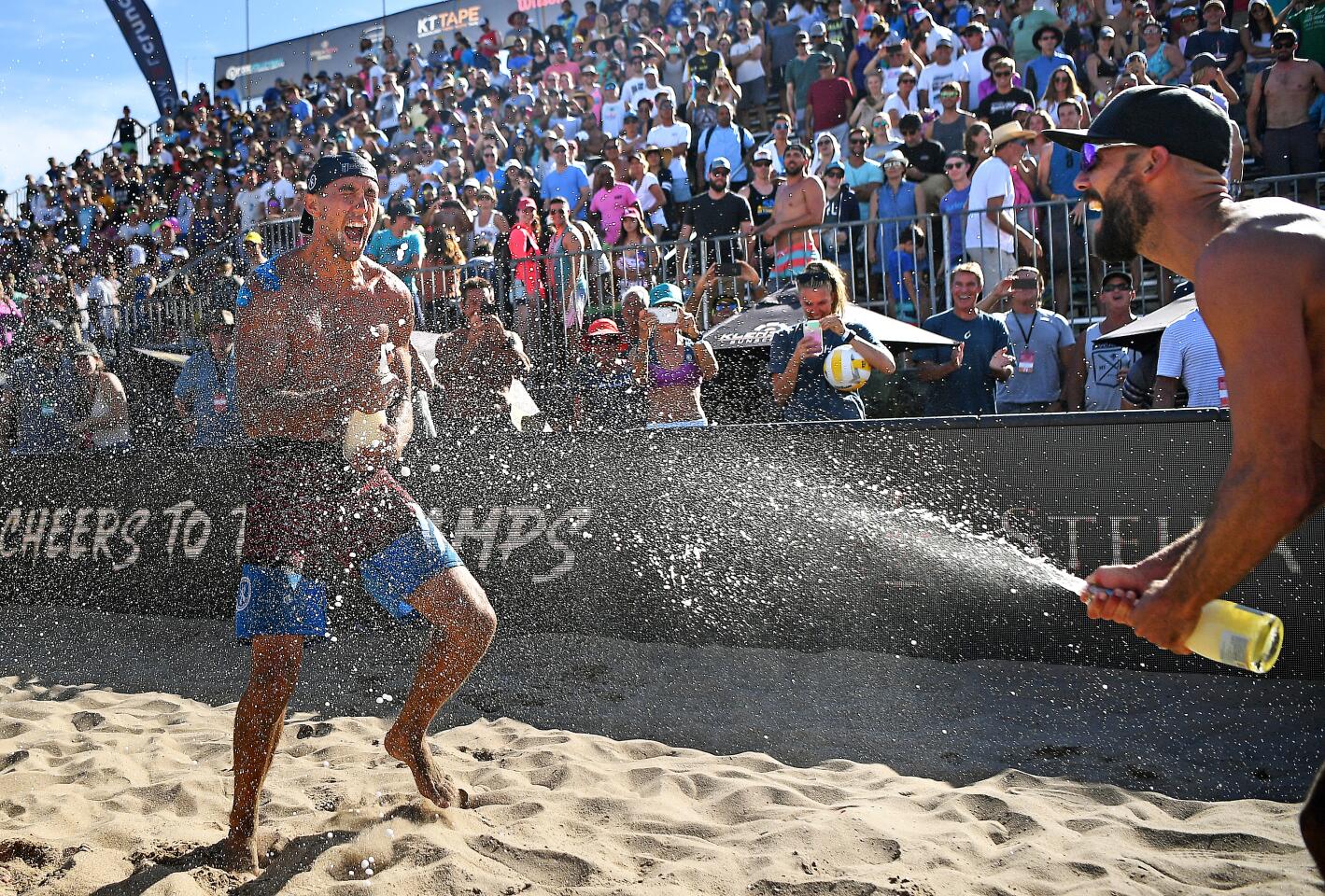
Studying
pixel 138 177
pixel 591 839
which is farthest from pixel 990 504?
pixel 138 177

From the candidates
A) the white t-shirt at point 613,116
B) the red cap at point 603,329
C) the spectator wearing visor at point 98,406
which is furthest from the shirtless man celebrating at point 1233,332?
the white t-shirt at point 613,116

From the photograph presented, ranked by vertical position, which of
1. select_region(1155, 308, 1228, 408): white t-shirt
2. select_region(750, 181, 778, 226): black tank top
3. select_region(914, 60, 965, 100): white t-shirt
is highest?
select_region(914, 60, 965, 100): white t-shirt

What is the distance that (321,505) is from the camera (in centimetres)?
353

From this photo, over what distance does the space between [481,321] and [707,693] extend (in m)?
3.66

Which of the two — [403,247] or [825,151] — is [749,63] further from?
[403,247]

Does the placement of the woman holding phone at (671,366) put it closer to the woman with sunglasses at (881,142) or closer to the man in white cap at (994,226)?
the man in white cap at (994,226)

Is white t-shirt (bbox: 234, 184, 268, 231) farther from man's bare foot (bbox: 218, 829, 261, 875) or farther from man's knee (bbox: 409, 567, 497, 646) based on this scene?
man's bare foot (bbox: 218, 829, 261, 875)

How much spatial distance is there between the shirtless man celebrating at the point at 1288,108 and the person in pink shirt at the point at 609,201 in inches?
200

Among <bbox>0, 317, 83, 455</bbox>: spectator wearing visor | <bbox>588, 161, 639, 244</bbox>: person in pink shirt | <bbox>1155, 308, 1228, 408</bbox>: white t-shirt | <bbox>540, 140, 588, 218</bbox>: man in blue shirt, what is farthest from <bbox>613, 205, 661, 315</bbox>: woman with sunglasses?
<bbox>0, 317, 83, 455</bbox>: spectator wearing visor

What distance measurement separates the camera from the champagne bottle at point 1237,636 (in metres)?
2.09

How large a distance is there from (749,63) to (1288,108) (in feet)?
19.7

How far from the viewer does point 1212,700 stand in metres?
4.61

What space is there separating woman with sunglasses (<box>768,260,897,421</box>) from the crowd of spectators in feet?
3.03

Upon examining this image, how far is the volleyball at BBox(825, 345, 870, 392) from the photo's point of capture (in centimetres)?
608
